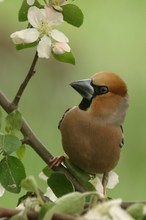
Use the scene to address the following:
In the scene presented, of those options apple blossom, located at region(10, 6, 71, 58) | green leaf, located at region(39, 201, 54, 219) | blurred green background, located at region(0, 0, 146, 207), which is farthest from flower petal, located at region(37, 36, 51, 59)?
blurred green background, located at region(0, 0, 146, 207)

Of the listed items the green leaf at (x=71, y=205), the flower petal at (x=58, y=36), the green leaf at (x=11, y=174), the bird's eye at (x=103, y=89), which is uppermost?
the flower petal at (x=58, y=36)

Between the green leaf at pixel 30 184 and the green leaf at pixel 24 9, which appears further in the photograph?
the green leaf at pixel 24 9

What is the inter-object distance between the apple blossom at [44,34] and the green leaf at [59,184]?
6.7 inches

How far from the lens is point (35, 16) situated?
42.6 inches

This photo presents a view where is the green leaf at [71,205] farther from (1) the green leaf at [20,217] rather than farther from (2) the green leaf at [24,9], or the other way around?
(2) the green leaf at [24,9]

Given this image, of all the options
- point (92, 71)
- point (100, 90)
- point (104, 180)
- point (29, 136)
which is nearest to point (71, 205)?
point (29, 136)

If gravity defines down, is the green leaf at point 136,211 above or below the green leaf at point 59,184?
above

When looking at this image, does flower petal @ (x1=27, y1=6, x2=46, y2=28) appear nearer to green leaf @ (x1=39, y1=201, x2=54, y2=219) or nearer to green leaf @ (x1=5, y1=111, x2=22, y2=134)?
green leaf @ (x1=5, y1=111, x2=22, y2=134)

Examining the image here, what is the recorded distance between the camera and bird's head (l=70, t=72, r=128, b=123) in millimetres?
1301

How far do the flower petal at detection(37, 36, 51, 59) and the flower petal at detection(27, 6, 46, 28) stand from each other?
0.08 ft

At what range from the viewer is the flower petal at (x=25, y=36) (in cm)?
107

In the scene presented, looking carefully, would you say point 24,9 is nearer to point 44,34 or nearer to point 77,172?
point 44,34

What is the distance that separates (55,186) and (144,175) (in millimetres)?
2732

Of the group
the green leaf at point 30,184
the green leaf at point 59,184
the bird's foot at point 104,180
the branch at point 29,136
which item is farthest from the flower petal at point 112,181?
the green leaf at point 30,184
